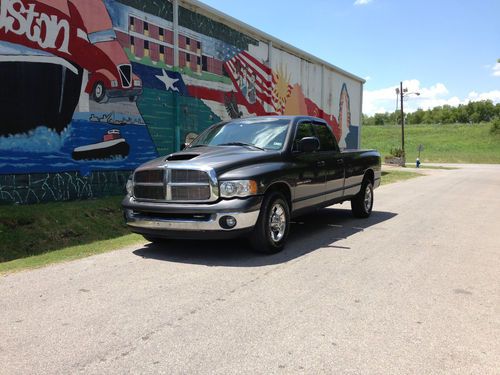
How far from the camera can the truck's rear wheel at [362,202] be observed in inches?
372

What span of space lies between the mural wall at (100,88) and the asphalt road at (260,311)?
3588mm

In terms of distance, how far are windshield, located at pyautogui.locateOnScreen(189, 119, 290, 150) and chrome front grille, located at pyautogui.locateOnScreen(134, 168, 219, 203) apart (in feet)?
4.26

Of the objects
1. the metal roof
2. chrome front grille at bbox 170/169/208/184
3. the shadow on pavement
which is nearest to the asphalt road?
the shadow on pavement

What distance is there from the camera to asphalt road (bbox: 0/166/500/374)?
3207 millimetres

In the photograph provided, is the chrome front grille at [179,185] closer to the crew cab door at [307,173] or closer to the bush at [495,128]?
the crew cab door at [307,173]

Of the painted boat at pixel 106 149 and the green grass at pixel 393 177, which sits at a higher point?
the painted boat at pixel 106 149

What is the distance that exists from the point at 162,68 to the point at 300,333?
9697 mm

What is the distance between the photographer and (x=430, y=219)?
9.59 metres

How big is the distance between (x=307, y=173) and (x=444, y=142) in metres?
85.5

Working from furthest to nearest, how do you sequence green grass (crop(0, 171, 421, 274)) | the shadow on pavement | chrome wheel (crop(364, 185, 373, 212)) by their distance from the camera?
chrome wheel (crop(364, 185, 373, 212))
green grass (crop(0, 171, 421, 274))
the shadow on pavement

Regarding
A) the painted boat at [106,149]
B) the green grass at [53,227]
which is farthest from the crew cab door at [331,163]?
the painted boat at [106,149]

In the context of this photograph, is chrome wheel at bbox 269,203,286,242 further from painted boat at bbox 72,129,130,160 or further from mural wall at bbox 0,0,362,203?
painted boat at bbox 72,129,130,160

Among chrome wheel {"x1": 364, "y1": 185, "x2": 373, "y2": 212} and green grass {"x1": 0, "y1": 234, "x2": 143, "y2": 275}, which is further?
chrome wheel {"x1": 364, "y1": 185, "x2": 373, "y2": 212}

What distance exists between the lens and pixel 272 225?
6273mm
